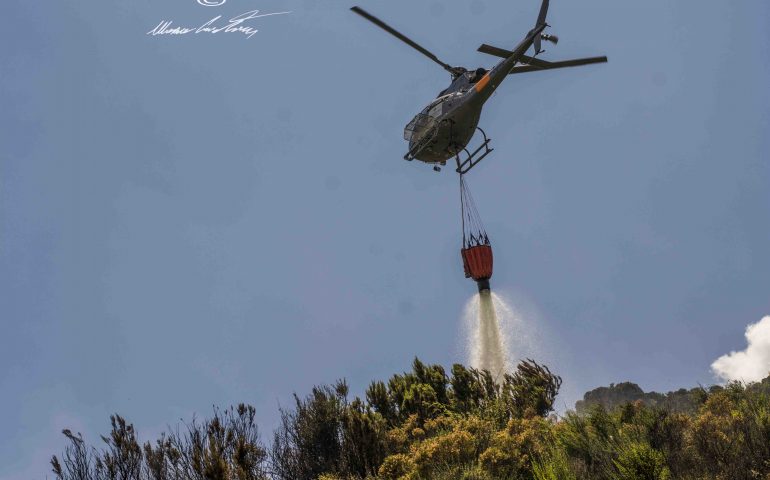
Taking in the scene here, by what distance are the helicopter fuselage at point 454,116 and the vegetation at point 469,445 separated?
7.64 m

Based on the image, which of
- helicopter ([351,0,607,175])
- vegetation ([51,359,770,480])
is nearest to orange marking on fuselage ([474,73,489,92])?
helicopter ([351,0,607,175])

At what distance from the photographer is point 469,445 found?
10555 mm

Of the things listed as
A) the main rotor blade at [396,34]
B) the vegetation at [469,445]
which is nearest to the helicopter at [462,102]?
the main rotor blade at [396,34]

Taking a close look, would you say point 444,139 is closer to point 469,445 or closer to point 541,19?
point 541,19

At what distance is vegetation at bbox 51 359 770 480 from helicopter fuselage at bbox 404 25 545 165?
764 cm

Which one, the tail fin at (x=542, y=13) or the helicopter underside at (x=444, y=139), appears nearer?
the tail fin at (x=542, y=13)

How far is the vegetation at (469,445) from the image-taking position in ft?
28.2

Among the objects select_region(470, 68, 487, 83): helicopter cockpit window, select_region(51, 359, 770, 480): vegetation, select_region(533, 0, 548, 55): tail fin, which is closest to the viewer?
select_region(51, 359, 770, 480): vegetation

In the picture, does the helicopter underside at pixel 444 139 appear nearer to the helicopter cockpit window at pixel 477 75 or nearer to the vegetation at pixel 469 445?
the helicopter cockpit window at pixel 477 75

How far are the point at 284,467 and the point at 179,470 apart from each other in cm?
280

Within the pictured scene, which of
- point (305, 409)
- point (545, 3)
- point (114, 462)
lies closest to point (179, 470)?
point (114, 462)

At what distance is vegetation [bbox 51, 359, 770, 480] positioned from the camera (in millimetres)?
8602

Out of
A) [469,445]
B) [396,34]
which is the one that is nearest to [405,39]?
[396,34]

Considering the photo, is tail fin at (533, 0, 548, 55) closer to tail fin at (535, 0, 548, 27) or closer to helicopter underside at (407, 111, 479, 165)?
tail fin at (535, 0, 548, 27)
